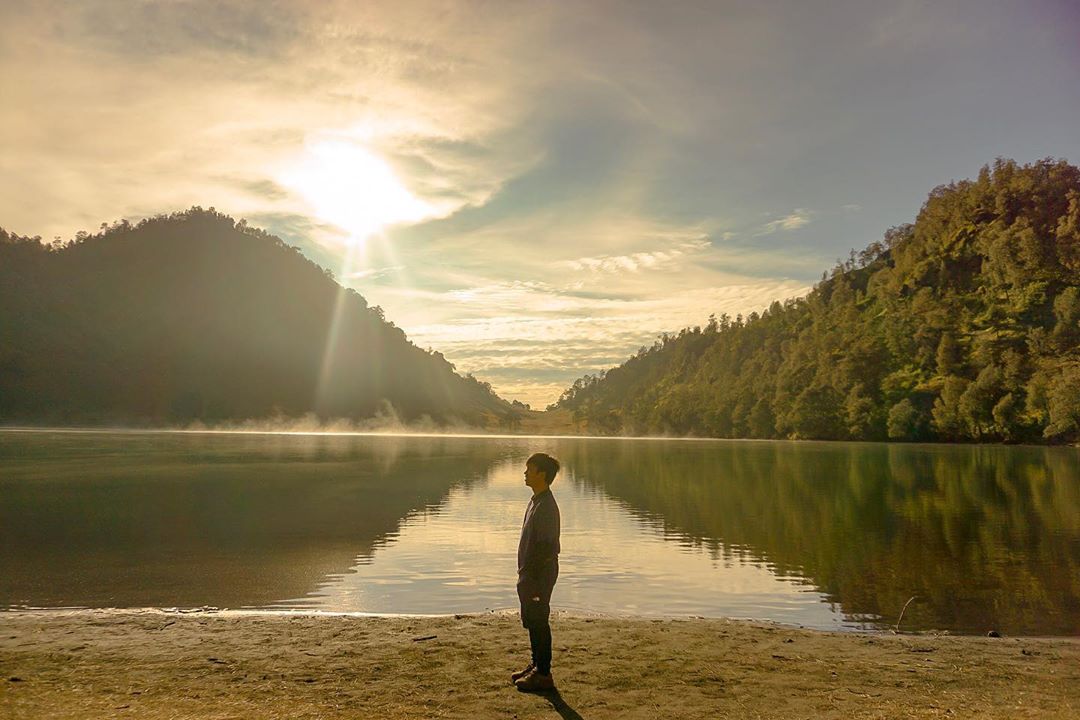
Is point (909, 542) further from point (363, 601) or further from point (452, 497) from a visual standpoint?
point (452, 497)

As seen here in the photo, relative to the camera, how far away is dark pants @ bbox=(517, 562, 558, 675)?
37.6 feet

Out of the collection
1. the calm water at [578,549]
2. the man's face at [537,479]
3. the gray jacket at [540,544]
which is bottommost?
the calm water at [578,549]

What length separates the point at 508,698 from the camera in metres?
10.8

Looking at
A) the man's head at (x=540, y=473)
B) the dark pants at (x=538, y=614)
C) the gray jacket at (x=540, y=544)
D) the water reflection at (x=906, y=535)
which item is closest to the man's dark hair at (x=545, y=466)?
the man's head at (x=540, y=473)

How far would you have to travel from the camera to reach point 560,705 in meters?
10.6

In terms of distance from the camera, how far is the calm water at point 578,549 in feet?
64.1

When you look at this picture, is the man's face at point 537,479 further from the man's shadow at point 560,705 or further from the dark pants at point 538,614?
the man's shadow at point 560,705

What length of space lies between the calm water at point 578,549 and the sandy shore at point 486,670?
3.30m

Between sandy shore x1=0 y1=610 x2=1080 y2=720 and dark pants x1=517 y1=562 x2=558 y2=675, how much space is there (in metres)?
0.54

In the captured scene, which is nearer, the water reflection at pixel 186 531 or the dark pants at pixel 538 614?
the dark pants at pixel 538 614

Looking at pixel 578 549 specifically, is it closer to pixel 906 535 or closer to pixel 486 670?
pixel 906 535

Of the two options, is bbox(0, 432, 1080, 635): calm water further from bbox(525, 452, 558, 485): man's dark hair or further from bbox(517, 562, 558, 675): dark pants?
bbox(525, 452, 558, 485): man's dark hair

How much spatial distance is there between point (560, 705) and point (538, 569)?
2.01m

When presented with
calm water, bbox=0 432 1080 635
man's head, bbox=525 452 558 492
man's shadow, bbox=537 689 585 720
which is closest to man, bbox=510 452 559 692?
man's head, bbox=525 452 558 492
